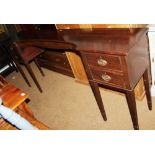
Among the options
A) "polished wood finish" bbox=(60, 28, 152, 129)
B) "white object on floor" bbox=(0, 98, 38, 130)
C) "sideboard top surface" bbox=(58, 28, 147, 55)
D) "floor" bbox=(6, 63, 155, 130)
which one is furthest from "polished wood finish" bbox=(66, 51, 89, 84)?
"white object on floor" bbox=(0, 98, 38, 130)

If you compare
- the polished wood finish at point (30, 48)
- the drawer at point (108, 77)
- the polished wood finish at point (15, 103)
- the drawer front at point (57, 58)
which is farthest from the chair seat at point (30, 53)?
the drawer at point (108, 77)

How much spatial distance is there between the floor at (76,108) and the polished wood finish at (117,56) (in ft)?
1.13

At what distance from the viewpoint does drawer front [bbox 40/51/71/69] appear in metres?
2.91

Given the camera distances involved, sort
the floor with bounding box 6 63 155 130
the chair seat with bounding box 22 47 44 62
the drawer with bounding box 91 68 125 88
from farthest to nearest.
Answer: the chair seat with bounding box 22 47 44 62 < the floor with bounding box 6 63 155 130 < the drawer with bounding box 91 68 125 88

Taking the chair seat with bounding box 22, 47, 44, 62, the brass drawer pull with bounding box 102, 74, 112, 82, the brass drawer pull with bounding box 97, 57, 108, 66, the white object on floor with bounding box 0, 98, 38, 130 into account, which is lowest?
the chair seat with bounding box 22, 47, 44, 62

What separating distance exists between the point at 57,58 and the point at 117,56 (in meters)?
1.74

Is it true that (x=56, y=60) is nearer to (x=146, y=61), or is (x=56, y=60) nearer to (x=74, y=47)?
(x=74, y=47)

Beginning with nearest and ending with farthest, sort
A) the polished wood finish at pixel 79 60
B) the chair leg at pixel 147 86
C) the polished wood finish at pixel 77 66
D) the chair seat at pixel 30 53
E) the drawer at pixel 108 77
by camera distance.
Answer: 1. the drawer at pixel 108 77
2. the polished wood finish at pixel 79 60
3. the chair leg at pixel 147 86
4. the polished wood finish at pixel 77 66
5. the chair seat at pixel 30 53

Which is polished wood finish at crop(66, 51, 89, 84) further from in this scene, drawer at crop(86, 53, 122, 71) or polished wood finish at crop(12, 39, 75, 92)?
drawer at crop(86, 53, 122, 71)

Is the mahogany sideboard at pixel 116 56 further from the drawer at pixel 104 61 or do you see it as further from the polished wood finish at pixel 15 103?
the polished wood finish at pixel 15 103

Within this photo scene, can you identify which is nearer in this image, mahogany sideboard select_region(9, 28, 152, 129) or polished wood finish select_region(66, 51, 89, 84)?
mahogany sideboard select_region(9, 28, 152, 129)

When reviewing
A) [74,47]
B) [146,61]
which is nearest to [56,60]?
[74,47]

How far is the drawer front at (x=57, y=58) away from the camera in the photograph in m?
2.91

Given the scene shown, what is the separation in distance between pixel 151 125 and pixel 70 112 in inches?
40.1
